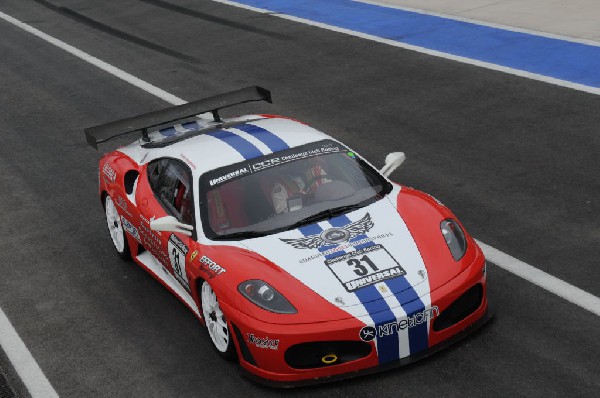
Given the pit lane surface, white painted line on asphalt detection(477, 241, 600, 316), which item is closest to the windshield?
the pit lane surface

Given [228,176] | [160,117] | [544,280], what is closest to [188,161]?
[228,176]

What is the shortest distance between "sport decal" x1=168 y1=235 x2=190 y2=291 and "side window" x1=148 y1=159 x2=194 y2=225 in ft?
0.60

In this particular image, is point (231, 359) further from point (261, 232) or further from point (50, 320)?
point (50, 320)

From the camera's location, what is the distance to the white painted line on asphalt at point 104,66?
15554 mm

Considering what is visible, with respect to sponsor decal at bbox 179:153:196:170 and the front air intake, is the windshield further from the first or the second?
the front air intake

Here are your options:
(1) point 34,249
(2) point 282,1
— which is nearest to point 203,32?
(2) point 282,1

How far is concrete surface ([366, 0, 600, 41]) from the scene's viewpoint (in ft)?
54.1

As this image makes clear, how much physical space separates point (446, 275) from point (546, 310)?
107 centimetres

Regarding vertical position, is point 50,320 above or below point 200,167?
below

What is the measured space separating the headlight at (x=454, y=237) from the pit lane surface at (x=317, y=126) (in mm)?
600

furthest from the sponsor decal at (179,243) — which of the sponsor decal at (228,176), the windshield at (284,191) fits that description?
the sponsor decal at (228,176)

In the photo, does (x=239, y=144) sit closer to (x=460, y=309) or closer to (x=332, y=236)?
(x=332, y=236)

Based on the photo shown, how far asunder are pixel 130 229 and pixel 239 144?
136 cm

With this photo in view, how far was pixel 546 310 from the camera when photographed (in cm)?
760
